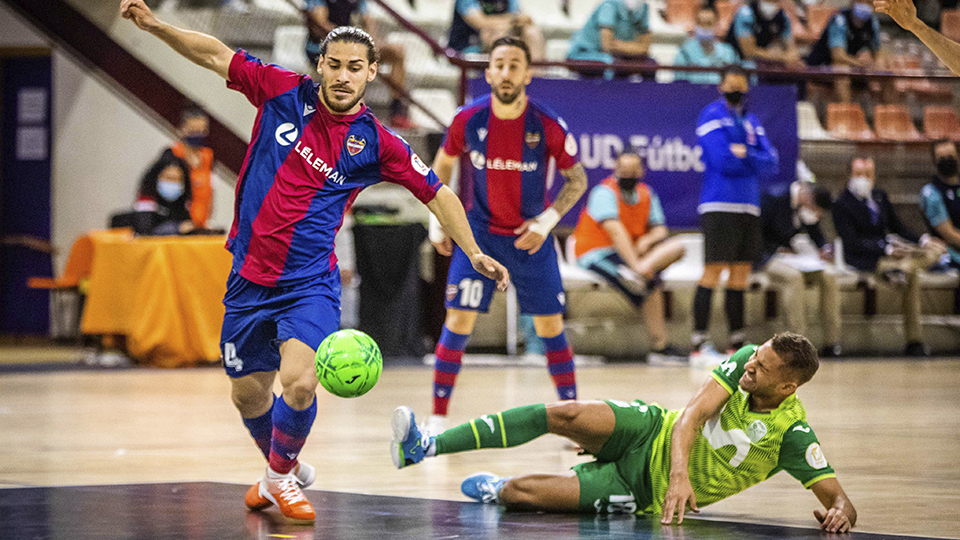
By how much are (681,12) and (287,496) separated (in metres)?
12.3

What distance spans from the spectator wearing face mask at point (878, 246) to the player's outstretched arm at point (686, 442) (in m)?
8.33

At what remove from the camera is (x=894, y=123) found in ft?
45.3

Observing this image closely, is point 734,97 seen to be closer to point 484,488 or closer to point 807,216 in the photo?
point 807,216

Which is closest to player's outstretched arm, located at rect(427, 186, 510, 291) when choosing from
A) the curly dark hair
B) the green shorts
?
the curly dark hair

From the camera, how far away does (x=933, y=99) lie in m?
14.8

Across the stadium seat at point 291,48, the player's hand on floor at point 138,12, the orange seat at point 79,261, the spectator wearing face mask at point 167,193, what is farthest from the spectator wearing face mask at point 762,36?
the player's hand on floor at point 138,12

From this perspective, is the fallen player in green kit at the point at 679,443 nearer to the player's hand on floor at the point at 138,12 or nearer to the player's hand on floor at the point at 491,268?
the player's hand on floor at the point at 491,268

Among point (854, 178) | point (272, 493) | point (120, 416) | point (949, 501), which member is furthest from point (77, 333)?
point (949, 501)

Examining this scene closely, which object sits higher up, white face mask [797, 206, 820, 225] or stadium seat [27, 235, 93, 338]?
white face mask [797, 206, 820, 225]

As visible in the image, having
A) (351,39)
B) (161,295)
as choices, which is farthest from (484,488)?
(161,295)

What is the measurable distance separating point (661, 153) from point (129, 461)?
7.31 m

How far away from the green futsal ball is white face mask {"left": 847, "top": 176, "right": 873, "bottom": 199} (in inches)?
361

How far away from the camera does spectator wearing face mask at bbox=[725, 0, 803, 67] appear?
507 inches

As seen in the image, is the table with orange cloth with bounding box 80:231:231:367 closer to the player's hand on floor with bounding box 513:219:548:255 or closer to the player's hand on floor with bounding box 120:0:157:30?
the player's hand on floor with bounding box 513:219:548:255
